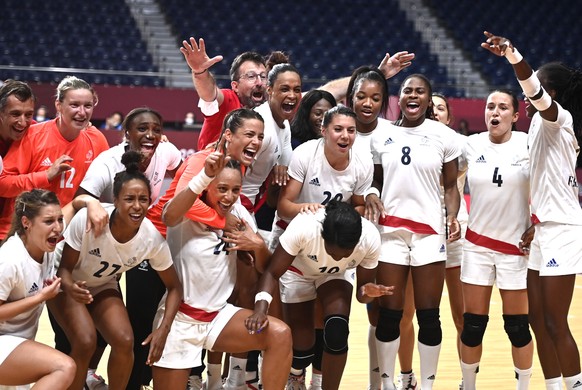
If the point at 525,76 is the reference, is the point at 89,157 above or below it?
below

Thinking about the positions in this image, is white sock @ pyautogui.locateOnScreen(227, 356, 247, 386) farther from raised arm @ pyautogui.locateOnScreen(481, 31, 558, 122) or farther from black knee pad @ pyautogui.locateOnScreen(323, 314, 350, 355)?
raised arm @ pyautogui.locateOnScreen(481, 31, 558, 122)

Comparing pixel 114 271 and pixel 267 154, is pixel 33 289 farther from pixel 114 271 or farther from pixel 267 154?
pixel 267 154

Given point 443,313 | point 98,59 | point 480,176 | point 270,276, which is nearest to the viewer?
point 270,276

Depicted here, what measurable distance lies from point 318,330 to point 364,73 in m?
1.75

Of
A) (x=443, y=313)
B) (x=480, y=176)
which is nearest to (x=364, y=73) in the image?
(x=480, y=176)

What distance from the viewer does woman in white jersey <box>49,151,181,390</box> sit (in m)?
4.54

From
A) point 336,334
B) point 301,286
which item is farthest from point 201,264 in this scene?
point 336,334

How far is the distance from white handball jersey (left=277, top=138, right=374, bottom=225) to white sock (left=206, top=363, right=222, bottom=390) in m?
1.25

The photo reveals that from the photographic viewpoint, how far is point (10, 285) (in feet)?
14.0

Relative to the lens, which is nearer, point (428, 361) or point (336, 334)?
point (336, 334)

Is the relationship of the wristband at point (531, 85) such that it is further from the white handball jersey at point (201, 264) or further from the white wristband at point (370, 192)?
the white handball jersey at point (201, 264)

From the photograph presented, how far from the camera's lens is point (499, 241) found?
544 cm

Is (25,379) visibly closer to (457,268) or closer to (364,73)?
(364,73)

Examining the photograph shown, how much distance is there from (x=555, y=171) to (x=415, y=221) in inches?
36.4
